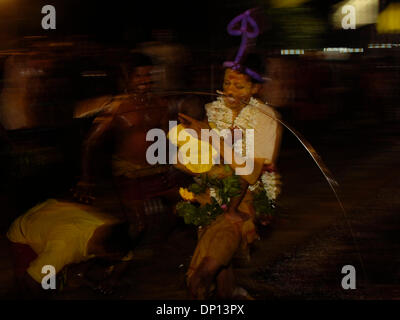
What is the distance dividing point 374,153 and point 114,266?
4.82 meters

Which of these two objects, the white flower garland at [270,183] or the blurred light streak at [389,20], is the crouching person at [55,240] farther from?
the blurred light streak at [389,20]

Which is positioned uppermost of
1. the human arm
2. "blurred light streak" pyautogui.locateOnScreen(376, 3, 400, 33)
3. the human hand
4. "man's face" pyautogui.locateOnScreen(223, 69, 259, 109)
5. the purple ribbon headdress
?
"blurred light streak" pyautogui.locateOnScreen(376, 3, 400, 33)

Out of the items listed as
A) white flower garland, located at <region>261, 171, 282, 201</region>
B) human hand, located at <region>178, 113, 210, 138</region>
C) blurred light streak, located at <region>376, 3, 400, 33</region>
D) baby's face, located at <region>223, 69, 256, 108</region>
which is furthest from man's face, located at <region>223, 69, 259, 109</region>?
blurred light streak, located at <region>376, 3, 400, 33</region>

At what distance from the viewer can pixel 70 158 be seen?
3.72 metres

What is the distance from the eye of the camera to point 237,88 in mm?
3219

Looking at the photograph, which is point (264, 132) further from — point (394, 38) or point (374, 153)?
point (374, 153)

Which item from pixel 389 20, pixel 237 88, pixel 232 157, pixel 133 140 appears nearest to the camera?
pixel 232 157

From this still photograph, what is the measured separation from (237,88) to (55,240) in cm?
123

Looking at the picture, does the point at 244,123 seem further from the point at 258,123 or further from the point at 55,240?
the point at 55,240

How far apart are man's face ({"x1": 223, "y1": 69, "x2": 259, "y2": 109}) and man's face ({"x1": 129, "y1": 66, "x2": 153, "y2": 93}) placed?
1.44ft

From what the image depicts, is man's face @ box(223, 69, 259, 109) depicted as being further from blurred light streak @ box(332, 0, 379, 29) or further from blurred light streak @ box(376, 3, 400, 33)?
blurred light streak @ box(376, 3, 400, 33)

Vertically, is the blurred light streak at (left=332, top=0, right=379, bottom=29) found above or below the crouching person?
above

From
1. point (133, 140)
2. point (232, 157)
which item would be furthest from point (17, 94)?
point (232, 157)

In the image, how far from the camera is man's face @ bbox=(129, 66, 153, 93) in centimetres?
330
